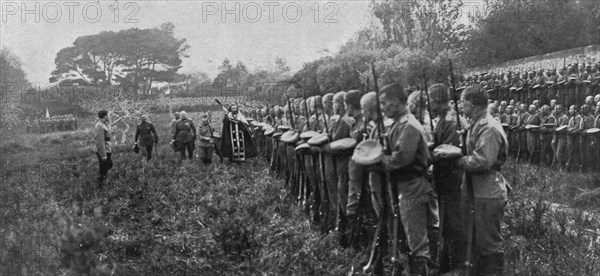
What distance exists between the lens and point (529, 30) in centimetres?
4306

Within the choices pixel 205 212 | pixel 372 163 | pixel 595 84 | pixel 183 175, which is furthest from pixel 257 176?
pixel 595 84

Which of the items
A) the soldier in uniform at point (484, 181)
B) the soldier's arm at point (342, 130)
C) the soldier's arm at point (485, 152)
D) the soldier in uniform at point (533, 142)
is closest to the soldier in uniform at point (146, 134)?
the soldier in uniform at point (533, 142)

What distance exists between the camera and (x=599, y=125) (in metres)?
12.8

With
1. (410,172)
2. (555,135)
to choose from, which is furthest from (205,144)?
(410,172)

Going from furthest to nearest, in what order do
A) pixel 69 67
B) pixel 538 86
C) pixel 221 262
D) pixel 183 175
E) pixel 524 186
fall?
pixel 69 67 < pixel 538 86 < pixel 183 175 < pixel 524 186 < pixel 221 262

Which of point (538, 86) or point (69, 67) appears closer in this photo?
point (538, 86)

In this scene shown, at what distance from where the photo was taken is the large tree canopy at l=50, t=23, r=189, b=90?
4856 centimetres

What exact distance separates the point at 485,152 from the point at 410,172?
67 cm

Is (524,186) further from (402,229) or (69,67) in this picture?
(69,67)

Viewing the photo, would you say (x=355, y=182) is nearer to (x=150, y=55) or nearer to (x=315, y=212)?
(x=315, y=212)

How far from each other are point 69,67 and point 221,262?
1877 inches

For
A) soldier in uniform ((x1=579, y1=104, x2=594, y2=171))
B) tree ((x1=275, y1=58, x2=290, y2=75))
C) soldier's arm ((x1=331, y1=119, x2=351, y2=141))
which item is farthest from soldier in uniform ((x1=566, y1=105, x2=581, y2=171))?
tree ((x1=275, y1=58, x2=290, y2=75))

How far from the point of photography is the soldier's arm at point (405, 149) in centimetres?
536

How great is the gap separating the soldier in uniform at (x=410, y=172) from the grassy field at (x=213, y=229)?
858mm
